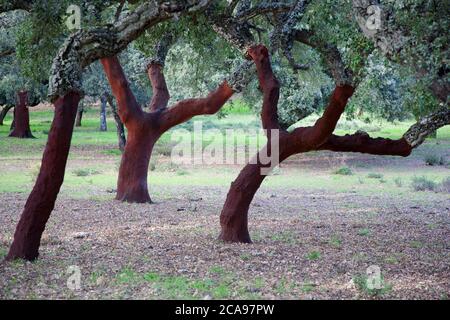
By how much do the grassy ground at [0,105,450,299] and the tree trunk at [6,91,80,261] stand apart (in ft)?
1.56

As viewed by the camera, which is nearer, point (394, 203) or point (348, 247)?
point (348, 247)

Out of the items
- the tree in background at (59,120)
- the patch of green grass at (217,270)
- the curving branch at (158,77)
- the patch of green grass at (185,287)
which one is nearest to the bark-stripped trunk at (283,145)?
the patch of green grass at (217,270)

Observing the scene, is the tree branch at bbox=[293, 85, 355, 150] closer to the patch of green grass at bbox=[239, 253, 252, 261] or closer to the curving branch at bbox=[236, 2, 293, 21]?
the patch of green grass at bbox=[239, 253, 252, 261]

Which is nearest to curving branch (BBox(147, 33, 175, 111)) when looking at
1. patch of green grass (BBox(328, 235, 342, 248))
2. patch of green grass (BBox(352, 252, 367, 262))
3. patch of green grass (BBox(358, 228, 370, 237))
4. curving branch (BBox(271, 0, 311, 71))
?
curving branch (BBox(271, 0, 311, 71))

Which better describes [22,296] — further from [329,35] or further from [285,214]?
[285,214]

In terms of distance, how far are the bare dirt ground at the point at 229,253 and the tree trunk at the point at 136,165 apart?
0.43 meters

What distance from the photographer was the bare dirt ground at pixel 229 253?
8.05 m

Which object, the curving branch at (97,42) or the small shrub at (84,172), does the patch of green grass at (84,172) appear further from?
the curving branch at (97,42)

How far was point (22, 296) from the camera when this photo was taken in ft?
25.2

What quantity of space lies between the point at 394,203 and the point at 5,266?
1106cm

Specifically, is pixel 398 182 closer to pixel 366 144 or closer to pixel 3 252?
pixel 366 144

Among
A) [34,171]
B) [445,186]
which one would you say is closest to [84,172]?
[34,171]
